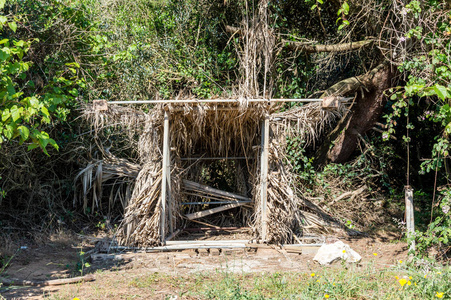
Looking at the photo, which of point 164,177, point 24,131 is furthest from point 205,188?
point 24,131

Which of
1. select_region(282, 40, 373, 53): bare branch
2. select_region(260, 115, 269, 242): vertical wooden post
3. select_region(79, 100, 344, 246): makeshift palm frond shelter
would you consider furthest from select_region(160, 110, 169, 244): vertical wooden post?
select_region(282, 40, 373, 53): bare branch

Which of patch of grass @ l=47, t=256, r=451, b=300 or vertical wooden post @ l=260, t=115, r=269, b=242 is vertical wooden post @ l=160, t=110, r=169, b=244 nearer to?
patch of grass @ l=47, t=256, r=451, b=300

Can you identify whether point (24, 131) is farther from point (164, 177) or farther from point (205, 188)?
point (205, 188)

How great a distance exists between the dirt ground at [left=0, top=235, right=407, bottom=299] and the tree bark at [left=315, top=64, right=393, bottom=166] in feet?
8.11

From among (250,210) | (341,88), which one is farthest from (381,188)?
(250,210)

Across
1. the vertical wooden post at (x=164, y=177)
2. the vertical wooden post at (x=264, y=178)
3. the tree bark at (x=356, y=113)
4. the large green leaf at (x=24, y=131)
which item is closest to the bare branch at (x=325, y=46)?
the tree bark at (x=356, y=113)

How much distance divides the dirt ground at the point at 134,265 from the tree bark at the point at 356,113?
247 cm

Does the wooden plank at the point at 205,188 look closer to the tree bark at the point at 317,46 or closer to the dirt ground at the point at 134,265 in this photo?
the dirt ground at the point at 134,265

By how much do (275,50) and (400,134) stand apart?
3.51 m

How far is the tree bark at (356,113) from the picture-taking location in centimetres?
779

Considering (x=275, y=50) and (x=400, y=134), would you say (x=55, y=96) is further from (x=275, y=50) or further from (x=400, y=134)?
(x=400, y=134)

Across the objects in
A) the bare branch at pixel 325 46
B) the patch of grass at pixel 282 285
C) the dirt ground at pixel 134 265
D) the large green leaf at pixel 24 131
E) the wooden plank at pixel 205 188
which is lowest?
the dirt ground at pixel 134 265

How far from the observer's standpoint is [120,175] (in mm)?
7703

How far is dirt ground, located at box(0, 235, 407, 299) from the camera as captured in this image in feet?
14.4
